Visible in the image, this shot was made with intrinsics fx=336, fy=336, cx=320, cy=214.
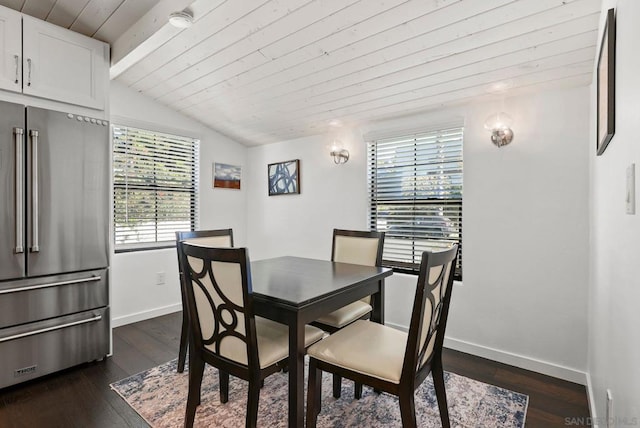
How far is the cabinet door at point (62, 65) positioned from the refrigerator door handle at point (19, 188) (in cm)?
33

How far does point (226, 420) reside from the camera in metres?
1.96

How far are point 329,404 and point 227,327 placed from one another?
0.95 m

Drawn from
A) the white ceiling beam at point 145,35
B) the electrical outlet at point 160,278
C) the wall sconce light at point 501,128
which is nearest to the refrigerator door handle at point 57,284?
the electrical outlet at point 160,278

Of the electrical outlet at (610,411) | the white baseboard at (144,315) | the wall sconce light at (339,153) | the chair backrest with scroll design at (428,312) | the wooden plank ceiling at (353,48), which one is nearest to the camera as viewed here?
the electrical outlet at (610,411)

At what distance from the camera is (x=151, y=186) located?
3744mm

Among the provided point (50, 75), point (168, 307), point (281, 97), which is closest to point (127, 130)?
point (50, 75)

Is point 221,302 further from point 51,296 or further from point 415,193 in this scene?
point 415,193

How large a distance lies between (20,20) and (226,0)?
1.43 meters

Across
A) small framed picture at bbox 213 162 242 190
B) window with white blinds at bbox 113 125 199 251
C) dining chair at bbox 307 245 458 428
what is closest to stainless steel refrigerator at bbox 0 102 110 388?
window with white blinds at bbox 113 125 199 251

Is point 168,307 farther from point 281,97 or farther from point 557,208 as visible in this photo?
point 557,208

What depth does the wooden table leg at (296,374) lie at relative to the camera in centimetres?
155

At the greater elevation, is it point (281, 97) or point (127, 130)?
point (281, 97)

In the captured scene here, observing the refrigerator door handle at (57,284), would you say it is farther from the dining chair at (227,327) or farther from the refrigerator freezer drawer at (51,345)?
the dining chair at (227,327)

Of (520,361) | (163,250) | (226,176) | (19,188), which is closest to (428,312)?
(520,361)
